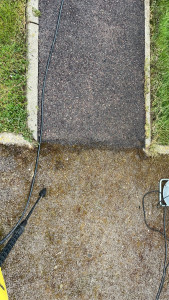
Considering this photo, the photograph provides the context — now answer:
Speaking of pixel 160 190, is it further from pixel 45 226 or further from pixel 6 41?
pixel 6 41

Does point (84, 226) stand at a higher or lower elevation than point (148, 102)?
lower

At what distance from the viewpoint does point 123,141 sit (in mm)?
3232

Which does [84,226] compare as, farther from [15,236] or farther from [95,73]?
[95,73]

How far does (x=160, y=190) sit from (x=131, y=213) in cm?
48

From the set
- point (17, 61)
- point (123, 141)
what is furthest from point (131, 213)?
point (17, 61)

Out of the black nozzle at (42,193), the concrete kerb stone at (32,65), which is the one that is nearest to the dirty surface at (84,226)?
the black nozzle at (42,193)

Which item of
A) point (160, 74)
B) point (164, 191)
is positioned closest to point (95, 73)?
point (160, 74)

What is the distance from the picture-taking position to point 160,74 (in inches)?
133

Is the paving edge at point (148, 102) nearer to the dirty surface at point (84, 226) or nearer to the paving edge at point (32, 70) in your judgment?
the dirty surface at point (84, 226)

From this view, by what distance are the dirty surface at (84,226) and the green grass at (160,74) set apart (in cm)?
41

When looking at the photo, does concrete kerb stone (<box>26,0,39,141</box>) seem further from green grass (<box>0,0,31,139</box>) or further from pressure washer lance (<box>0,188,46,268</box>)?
pressure washer lance (<box>0,188,46,268</box>)

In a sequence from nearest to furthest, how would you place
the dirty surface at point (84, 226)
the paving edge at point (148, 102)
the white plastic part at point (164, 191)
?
the dirty surface at point (84, 226) → the white plastic part at point (164, 191) → the paving edge at point (148, 102)

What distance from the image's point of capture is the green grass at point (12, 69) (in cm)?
282

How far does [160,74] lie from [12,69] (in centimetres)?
188
